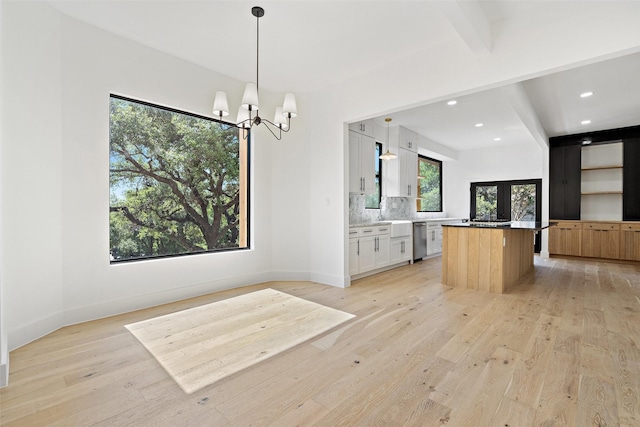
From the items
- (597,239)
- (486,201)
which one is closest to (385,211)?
(486,201)

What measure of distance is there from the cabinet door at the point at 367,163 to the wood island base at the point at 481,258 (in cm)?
161

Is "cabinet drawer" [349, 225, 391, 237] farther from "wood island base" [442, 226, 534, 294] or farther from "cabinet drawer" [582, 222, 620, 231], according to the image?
"cabinet drawer" [582, 222, 620, 231]

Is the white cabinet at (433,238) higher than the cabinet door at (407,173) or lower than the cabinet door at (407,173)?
lower

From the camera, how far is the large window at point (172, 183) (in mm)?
Answer: 3498

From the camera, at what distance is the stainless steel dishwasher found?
6.34 metres

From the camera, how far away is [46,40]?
271cm

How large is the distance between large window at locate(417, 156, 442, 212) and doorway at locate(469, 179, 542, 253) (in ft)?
3.06

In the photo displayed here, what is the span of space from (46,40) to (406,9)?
3.28m

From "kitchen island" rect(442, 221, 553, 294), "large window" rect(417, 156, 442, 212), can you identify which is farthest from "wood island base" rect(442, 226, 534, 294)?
"large window" rect(417, 156, 442, 212)

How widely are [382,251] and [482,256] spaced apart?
1.63 m

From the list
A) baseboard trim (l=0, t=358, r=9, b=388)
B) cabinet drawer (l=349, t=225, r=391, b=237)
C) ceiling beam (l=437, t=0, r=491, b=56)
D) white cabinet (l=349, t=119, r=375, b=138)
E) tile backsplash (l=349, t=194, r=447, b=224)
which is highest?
ceiling beam (l=437, t=0, r=491, b=56)

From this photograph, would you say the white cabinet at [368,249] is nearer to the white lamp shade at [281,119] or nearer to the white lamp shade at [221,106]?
the white lamp shade at [281,119]

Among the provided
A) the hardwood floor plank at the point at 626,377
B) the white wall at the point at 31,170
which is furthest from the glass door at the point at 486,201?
the white wall at the point at 31,170

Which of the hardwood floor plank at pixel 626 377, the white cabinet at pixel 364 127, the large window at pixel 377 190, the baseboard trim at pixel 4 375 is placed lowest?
the hardwood floor plank at pixel 626 377
